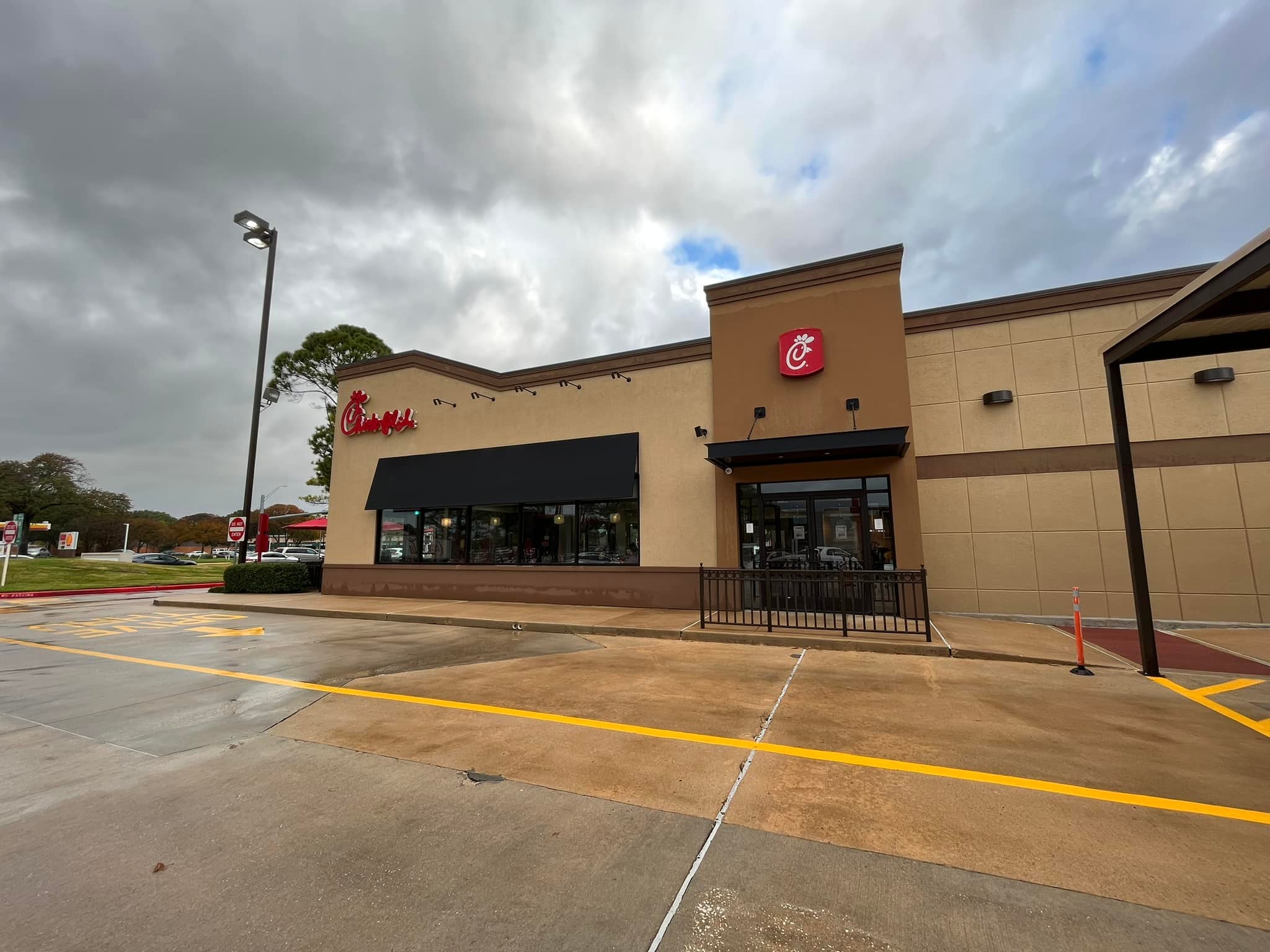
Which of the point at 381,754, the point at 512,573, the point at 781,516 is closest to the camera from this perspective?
the point at 381,754

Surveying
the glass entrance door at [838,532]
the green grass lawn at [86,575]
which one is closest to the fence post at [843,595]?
the glass entrance door at [838,532]

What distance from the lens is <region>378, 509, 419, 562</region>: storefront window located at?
16.7 meters

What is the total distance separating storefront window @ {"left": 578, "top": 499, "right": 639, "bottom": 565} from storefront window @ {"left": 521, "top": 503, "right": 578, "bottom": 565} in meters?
0.27

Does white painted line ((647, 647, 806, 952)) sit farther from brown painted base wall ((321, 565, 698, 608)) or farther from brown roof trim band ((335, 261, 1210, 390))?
brown roof trim band ((335, 261, 1210, 390))

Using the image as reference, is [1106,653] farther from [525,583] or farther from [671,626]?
[525,583]

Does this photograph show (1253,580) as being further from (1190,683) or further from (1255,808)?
(1255,808)

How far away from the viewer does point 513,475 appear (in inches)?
594

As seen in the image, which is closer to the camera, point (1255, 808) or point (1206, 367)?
point (1255, 808)

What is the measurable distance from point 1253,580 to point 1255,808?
391 inches

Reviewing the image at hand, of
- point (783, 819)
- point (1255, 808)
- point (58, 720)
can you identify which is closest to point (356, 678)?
point (58, 720)

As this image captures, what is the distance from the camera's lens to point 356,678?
277 inches

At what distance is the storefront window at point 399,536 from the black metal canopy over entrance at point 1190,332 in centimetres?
1621

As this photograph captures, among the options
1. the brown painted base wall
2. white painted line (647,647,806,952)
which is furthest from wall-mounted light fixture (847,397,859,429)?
white painted line (647,647,806,952)

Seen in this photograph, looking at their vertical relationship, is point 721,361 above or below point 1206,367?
above
